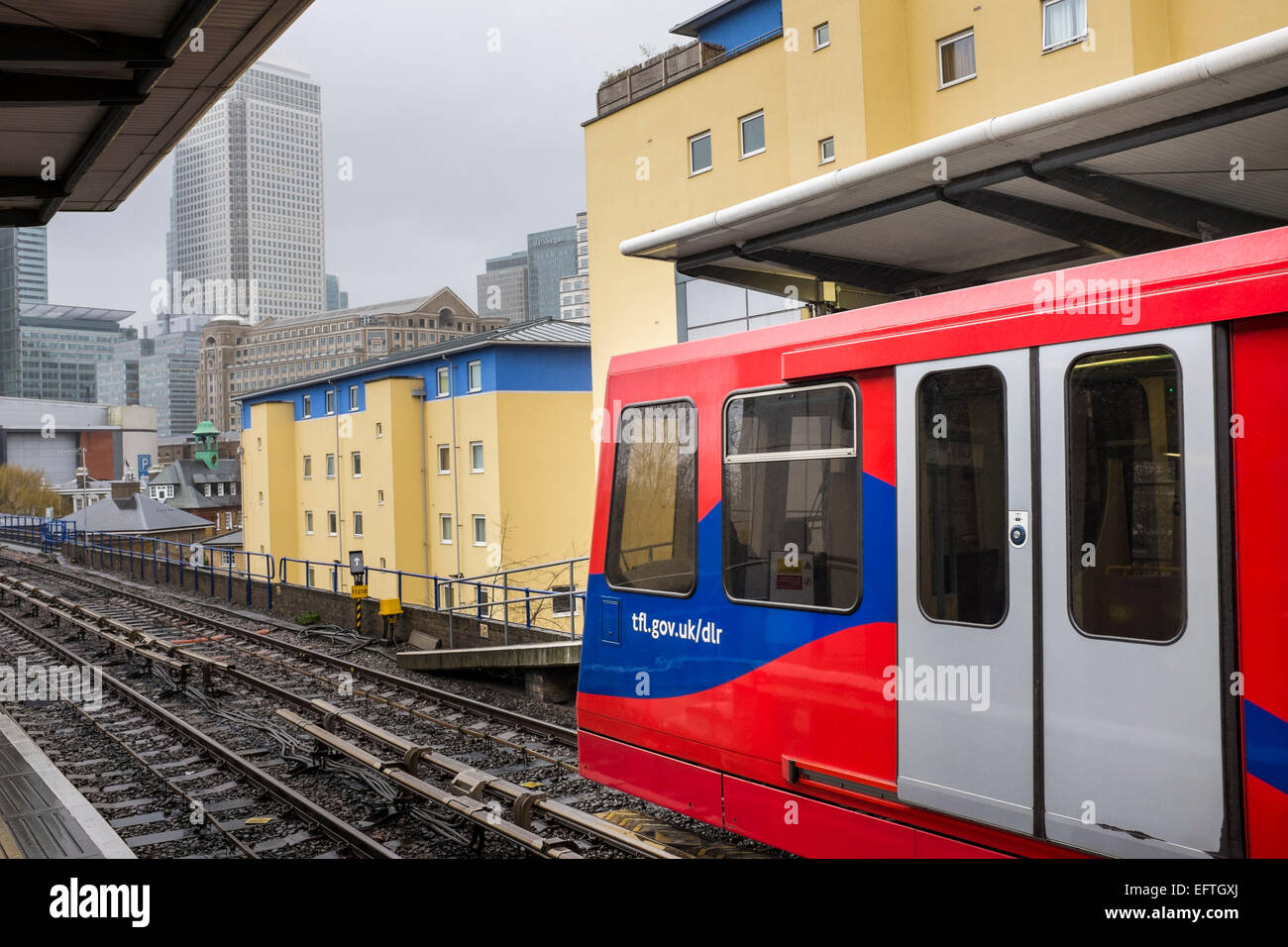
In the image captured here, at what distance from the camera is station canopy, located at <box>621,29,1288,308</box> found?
433cm

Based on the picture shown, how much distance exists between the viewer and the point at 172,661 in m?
14.9

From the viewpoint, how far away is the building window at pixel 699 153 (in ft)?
77.4

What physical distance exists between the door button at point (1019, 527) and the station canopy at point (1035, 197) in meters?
1.83

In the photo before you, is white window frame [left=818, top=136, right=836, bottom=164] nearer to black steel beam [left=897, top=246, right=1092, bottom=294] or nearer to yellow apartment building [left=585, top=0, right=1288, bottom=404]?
yellow apartment building [left=585, top=0, right=1288, bottom=404]

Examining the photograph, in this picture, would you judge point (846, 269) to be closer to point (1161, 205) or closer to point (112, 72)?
point (1161, 205)

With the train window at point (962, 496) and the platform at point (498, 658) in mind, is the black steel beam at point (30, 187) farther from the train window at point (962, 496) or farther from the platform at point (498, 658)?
the train window at point (962, 496)

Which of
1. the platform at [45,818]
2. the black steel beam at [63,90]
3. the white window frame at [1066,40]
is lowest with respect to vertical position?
the platform at [45,818]

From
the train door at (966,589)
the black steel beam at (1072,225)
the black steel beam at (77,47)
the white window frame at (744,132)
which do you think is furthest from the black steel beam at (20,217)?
the white window frame at (744,132)

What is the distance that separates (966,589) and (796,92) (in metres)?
18.2

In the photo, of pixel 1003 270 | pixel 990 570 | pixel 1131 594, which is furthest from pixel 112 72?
pixel 1131 594

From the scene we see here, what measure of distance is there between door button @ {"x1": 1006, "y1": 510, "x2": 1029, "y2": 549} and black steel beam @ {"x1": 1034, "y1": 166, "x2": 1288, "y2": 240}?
1.92 m

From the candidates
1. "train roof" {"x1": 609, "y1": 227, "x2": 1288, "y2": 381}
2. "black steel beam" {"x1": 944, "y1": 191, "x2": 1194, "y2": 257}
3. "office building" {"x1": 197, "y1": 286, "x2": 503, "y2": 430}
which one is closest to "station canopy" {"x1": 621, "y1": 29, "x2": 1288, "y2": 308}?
"black steel beam" {"x1": 944, "y1": 191, "x2": 1194, "y2": 257}

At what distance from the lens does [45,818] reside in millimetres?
7918
